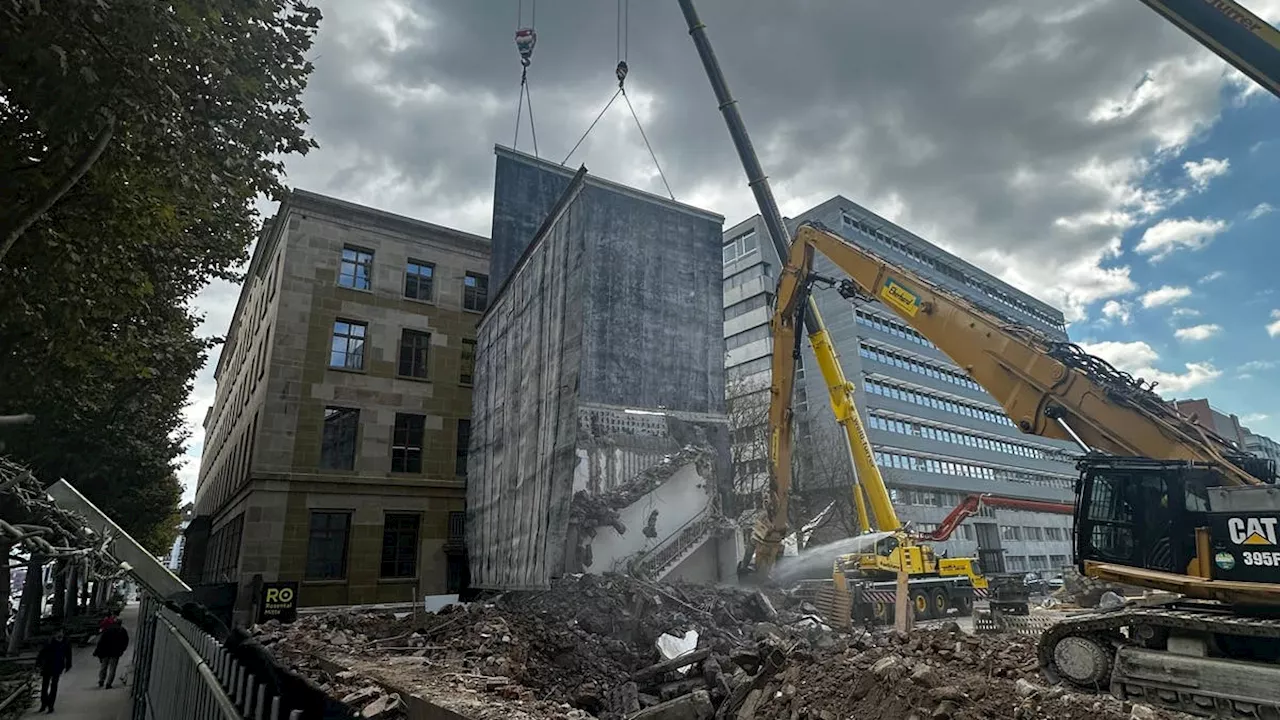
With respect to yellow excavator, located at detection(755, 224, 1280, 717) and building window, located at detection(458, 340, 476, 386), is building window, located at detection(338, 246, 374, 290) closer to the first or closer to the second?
building window, located at detection(458, 340, 476, 386)

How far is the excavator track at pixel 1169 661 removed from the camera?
23.1 feet

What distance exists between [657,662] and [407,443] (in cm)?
1640

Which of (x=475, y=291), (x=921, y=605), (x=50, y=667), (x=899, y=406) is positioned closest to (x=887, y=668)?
(x=921, y=605)

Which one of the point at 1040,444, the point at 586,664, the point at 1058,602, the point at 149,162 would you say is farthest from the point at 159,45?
the point at 1040,444

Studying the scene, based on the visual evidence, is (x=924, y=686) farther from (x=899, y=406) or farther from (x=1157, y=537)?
(x=899, y=406)

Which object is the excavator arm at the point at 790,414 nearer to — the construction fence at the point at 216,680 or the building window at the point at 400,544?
the building window at the point at 400,544

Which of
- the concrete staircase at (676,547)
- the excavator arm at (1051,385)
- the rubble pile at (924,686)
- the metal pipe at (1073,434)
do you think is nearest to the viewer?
the rubble pile at (924,686)

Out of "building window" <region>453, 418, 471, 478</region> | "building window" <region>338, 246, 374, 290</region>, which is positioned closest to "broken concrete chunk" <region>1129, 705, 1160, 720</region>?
"building window" <region>453, 418, 471, 478</region>

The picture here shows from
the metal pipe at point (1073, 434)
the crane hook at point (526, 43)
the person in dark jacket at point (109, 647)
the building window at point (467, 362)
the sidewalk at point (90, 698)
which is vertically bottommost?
the sidewalk at point (90, 698)

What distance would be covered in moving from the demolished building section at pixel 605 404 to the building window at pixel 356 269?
18.8 ft

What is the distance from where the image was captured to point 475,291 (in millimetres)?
28422

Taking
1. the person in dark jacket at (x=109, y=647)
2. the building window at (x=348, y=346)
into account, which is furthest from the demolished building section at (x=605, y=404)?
the person in dark jacket at (x=109, y=647)

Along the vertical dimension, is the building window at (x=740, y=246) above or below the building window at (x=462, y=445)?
above

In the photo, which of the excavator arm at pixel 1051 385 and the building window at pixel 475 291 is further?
the building window at pixel 475 291
